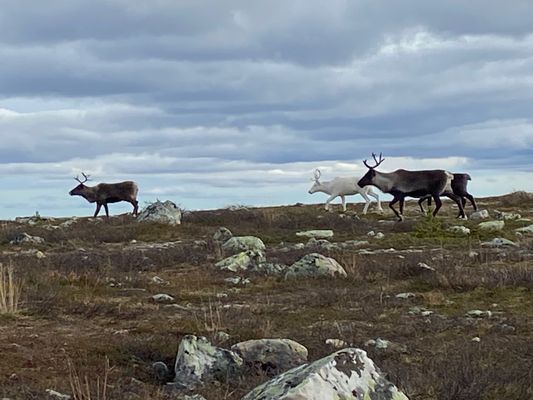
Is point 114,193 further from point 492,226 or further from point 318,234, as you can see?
point 492,226

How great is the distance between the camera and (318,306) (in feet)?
35.9

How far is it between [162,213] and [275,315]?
14.8 metres

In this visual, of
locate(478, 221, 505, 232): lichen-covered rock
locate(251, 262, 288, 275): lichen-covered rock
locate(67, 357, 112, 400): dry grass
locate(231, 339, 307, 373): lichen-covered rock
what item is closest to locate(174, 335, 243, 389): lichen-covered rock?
locate(231, 339, 307, 373): lichen-covered rock

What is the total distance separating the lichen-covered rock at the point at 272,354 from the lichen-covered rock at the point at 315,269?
19.5ft

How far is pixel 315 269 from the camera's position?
44.4 feet

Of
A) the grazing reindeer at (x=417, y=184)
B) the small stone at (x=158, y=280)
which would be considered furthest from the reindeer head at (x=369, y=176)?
the small stone at (x=158, y=280)

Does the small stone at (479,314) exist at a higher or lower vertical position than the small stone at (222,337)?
lower

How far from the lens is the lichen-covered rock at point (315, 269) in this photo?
13430 millimetres

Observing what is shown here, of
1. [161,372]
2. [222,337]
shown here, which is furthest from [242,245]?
[161,372]

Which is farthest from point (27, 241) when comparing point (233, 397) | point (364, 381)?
point (364, 381)

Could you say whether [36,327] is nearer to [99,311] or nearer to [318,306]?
[99,311]

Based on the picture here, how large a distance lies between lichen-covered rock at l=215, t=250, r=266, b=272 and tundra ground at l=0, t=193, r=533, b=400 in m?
0.25

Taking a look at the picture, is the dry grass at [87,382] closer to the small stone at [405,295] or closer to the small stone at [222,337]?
the small stone at [222,337]

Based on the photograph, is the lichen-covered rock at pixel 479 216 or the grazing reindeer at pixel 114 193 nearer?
the lichen-covered rock at pixel 479 216
